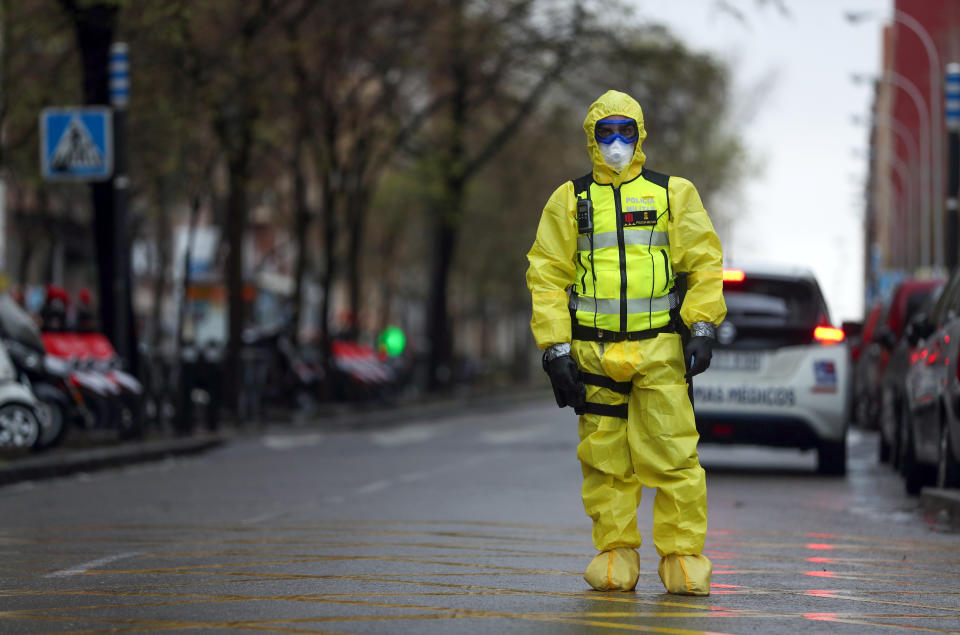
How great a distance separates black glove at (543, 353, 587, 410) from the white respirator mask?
0.84 metres

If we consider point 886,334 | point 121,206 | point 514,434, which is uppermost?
point 121,206

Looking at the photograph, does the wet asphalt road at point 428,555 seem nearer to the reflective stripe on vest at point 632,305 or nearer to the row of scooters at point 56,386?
the row of scooters at point 56,386

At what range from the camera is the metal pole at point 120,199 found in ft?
74.1

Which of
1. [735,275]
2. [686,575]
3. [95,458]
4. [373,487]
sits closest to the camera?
[686,575]

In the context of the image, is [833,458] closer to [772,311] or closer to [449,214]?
[772,311]

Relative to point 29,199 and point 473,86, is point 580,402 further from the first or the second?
point 29,199

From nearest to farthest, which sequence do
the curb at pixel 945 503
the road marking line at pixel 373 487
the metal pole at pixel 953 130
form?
the curb at pixel 945 503 → the road marking line at pixel 373 487 → the metal pole at pixel 953 130

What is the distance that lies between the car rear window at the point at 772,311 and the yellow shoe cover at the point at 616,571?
8.81 m

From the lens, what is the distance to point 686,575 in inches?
317

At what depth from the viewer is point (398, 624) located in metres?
7.25

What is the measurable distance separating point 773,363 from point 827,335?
522mm

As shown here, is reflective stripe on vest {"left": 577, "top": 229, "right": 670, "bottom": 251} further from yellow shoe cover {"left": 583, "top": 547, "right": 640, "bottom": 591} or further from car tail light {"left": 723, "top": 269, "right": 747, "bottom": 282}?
car tail light {"left": 723, "top": 269, "right": 747, "bottom": 282}

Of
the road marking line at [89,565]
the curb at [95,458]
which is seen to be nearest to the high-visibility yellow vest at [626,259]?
the road marking line at [89,565]

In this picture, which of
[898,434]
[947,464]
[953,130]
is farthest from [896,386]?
[953,130]
